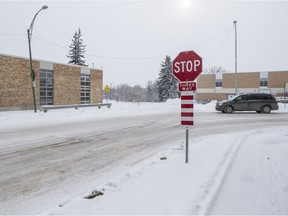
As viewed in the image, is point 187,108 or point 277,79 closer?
point 187,108

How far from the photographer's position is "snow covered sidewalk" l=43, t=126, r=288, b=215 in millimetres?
3043

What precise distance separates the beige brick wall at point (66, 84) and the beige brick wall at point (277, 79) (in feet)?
161

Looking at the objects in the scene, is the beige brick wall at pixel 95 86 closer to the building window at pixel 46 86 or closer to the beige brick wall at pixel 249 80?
the building window at pixel 46 86

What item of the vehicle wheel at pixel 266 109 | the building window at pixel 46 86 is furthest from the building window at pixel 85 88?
the vehicle wheel at pixel 266 109

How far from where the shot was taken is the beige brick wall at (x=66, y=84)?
83.8 feet

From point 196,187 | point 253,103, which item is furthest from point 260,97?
point 196,187

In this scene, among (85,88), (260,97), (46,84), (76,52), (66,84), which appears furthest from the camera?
(76,52)

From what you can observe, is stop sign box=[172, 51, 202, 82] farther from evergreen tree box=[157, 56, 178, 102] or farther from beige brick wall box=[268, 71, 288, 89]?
beige brick wall box=[268, 71, 288, 89]

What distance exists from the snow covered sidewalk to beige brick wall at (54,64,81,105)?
74.8 feet

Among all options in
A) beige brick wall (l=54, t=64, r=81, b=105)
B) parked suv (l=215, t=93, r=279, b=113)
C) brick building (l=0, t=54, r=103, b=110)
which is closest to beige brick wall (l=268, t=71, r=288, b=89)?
parked suv (l=215, t=93, r=279, b=113)

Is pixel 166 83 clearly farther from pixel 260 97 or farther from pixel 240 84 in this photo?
pixel 260 97

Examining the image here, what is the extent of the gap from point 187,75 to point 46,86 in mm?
23139

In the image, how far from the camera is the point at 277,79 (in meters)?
54.8

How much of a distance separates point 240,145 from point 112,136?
15.5 feet
